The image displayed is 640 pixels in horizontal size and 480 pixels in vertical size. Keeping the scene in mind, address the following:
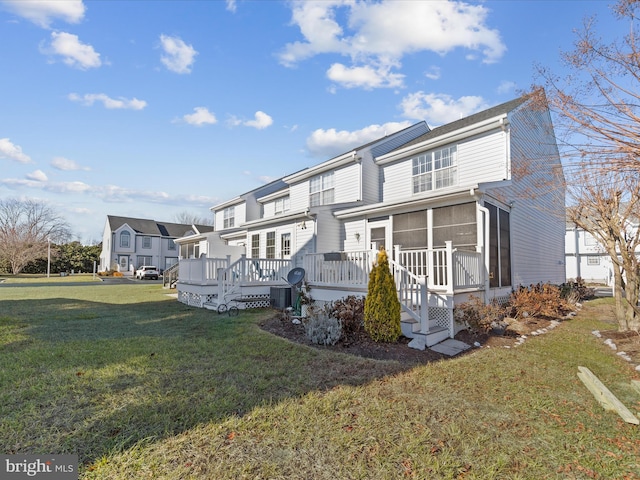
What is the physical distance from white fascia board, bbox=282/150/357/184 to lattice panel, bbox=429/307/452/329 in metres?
8.04

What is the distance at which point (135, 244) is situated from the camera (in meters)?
44.3

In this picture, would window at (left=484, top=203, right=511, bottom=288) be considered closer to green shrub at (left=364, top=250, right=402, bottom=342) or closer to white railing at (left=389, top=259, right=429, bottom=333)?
white railing at (left=389, top=259, right=429, bottom=333)

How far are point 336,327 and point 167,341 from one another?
3.38 metres

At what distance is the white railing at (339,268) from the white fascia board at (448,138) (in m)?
5.64

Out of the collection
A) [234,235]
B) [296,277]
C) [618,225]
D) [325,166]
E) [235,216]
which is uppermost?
[325,166]

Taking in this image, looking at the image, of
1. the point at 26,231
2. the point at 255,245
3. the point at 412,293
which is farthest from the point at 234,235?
the point at 26,231

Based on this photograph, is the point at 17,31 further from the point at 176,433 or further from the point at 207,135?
the point at 176,433

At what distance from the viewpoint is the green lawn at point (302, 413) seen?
281 centimetres

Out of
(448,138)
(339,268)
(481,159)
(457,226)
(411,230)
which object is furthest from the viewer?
(448,138)

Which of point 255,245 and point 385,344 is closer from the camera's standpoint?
point 385,344

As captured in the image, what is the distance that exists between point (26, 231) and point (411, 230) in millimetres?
52140

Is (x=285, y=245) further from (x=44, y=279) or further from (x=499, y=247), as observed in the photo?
(x=44, y=279)

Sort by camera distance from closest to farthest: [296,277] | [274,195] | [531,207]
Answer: [296,277] < [531,207] < [274,195]

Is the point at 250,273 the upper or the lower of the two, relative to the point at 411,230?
lower
